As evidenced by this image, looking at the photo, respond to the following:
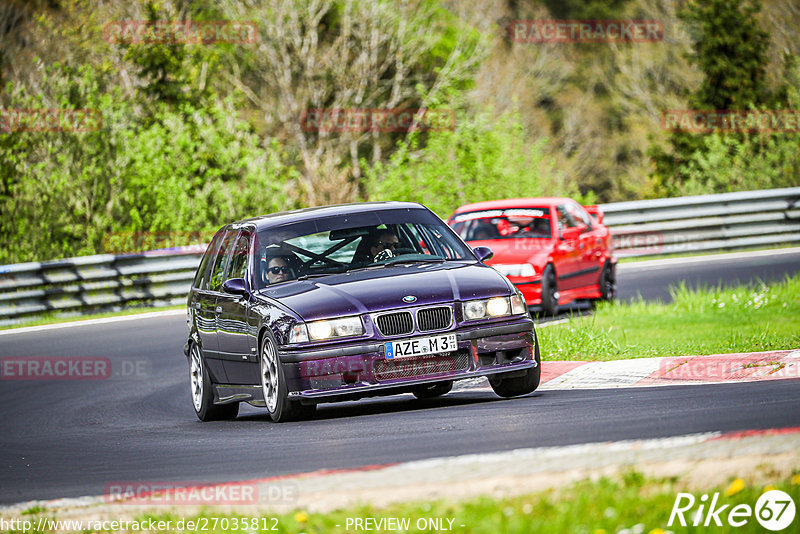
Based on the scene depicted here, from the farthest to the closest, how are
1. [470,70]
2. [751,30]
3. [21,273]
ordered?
[470,70] < [751,30] < [21,273]

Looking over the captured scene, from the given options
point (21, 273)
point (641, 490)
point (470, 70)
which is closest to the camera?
point (641, 490)

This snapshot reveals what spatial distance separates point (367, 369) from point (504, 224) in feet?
30.2

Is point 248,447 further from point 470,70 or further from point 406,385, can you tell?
point 470,70

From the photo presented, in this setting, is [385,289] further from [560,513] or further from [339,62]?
[339,62]

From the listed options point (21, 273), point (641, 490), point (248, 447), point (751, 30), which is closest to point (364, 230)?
point (248, 447)

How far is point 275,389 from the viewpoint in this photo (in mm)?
9492

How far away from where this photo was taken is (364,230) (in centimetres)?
1054

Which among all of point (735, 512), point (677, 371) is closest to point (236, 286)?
point (677, 371)

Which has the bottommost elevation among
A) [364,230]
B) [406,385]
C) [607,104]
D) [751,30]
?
[607,104]

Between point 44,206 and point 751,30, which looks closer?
point 44,206

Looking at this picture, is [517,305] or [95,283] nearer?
[517,305]

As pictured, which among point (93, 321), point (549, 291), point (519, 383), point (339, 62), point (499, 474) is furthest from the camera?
point (339, 62)

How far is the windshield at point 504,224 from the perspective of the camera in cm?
1784

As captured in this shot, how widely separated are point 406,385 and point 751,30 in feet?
114
